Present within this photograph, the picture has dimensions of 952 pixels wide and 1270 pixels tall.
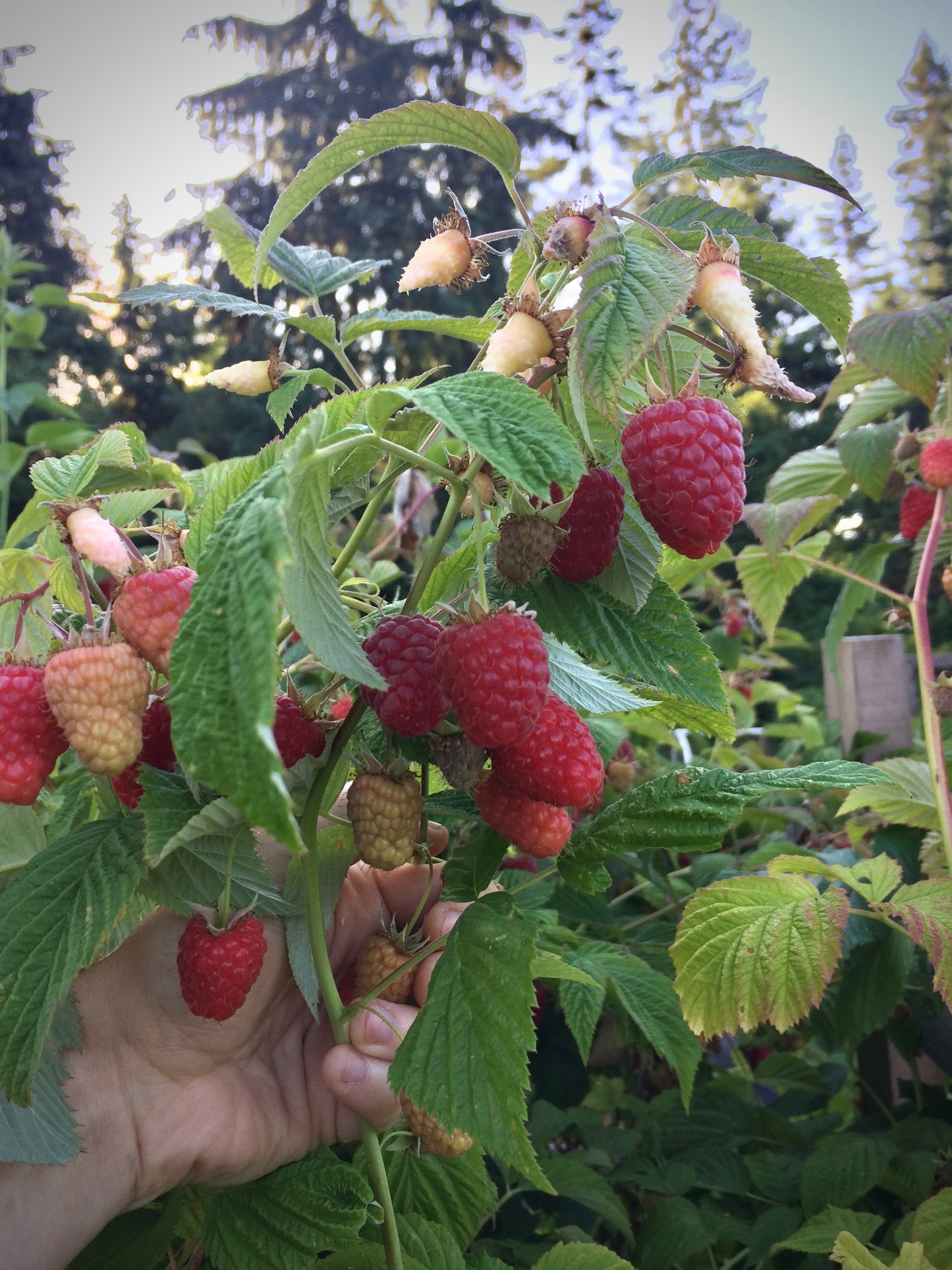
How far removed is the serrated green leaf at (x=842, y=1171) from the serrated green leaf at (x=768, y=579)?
68 cm

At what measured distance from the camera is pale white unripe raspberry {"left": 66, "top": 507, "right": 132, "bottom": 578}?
16.8 inches

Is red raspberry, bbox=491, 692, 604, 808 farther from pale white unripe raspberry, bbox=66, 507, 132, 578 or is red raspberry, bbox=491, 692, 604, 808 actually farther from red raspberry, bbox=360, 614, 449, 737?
pale white unripe raspberry, bbox=66, 507, 132, 578

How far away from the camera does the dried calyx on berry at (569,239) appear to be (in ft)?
1.37

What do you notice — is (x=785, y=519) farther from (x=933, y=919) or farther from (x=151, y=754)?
(x=151, y=754)

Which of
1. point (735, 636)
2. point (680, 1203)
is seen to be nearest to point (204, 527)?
point (680, 1203)

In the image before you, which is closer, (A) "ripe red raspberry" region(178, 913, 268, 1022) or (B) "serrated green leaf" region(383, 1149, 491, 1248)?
(A) "ripe red raspberry" region(178, 913, 268, 1022)

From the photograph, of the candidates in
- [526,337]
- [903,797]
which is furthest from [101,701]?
[903,797]

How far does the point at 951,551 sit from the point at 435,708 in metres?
0.96

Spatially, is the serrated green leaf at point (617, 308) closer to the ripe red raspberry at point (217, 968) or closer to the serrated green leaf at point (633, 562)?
the serrated green leaf at point (633, 562)

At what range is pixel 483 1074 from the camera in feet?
1.51

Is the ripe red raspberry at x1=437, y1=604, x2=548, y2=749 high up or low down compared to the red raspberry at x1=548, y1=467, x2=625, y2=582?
down

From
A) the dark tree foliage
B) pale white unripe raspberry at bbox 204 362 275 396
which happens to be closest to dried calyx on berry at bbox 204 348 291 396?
pale white unripe raspberry at bbox 204 362 275 396

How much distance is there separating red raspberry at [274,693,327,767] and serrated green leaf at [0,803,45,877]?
0.77 ft

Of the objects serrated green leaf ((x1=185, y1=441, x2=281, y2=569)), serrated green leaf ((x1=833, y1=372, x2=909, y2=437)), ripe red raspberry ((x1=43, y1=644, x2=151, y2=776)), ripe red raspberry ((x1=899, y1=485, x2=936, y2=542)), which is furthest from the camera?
serrated green leaf ((x1=833, y1=372, x2=909, y2=437))
